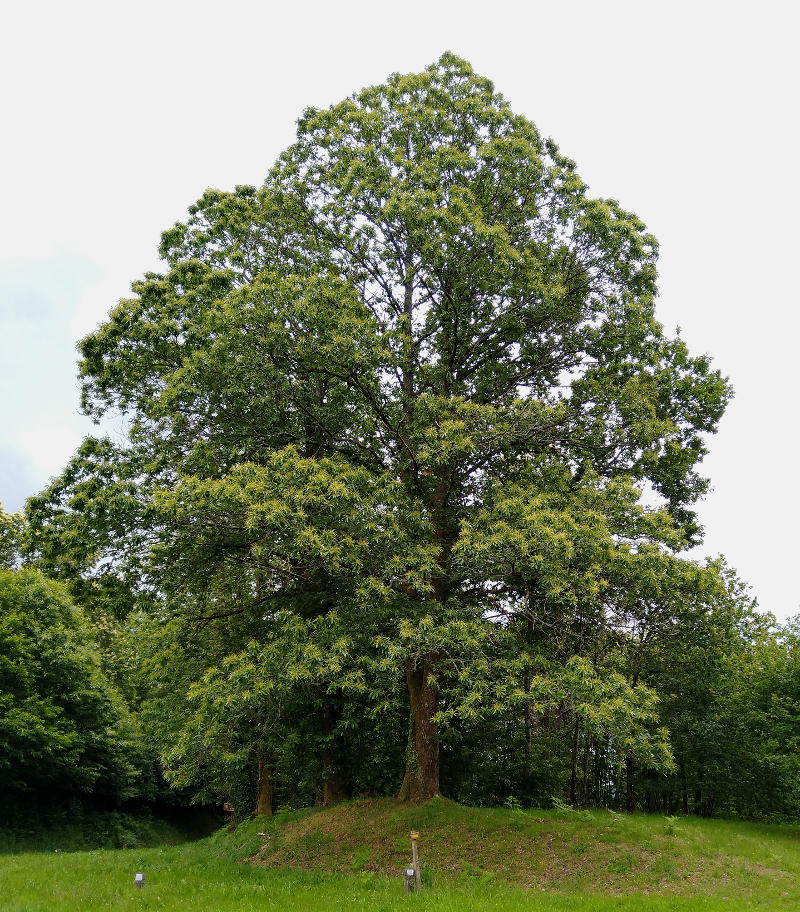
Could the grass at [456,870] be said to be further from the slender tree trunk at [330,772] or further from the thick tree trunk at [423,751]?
the slender tree trunk at [330,772]

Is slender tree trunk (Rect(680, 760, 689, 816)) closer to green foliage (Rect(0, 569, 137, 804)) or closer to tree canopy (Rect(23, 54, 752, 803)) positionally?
tree canopy (Rect(23, 54, 752, 803))

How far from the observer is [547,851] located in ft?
37.7

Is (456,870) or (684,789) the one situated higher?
(456,870)

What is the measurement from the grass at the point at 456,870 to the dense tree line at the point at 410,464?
145 centimetres

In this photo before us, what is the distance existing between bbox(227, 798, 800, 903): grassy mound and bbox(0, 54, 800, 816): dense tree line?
1.25m

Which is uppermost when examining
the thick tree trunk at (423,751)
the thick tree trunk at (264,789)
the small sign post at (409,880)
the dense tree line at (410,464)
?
the dense tree line at (410,464)

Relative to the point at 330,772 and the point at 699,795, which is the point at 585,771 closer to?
the point at 699,795

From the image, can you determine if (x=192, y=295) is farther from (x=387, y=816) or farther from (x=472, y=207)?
(x=387, y=816)

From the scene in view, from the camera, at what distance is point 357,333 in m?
11.2

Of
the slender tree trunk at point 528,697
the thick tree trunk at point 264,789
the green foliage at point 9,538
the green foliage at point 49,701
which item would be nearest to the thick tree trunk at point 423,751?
the slender tree trunk at point 528,697

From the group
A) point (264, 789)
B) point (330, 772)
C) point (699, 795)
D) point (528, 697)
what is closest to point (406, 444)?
point (528, 697)

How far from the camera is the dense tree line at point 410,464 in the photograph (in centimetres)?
1038

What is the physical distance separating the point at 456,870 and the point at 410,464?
6881 mm

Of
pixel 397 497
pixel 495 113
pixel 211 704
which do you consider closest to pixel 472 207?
pixel 495 113
